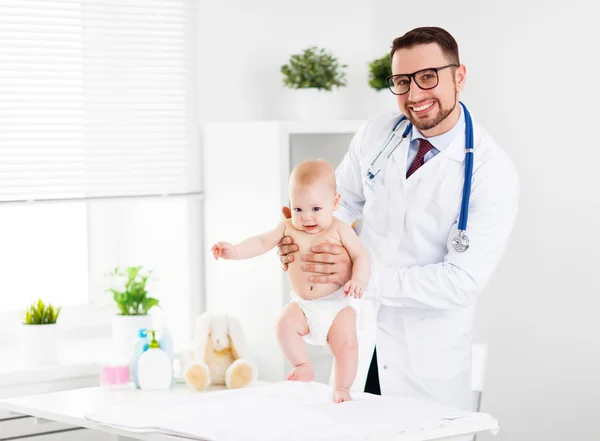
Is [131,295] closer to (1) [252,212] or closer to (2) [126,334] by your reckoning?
(2) [126,334]

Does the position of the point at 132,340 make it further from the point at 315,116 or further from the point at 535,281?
the point at 535,281

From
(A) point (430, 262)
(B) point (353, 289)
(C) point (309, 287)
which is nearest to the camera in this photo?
(B) point (353, 289)

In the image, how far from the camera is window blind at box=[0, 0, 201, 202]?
3387 mm

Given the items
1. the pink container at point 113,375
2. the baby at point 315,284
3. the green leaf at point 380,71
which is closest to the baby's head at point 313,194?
the baby at point 315,284

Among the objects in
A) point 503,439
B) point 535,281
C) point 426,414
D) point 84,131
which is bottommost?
point 503,439

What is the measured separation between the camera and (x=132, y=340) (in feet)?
11.3

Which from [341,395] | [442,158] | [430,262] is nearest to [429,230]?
[430,262]

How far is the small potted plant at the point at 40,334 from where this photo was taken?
337 cm

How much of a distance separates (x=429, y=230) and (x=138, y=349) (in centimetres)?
107

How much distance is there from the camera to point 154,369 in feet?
10.6

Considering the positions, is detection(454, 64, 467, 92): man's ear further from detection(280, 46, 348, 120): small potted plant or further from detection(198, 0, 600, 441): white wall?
detection(280, 46, 348, 120): small potted plant

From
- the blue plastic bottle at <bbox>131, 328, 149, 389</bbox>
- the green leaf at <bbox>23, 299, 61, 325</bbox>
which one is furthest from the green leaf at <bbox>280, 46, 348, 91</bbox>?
the green leaf at <bbox>23, 299, 61, 325</bbox>

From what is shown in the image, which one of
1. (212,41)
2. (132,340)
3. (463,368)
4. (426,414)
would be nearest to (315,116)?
(212,41)

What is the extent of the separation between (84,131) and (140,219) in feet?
1.69
